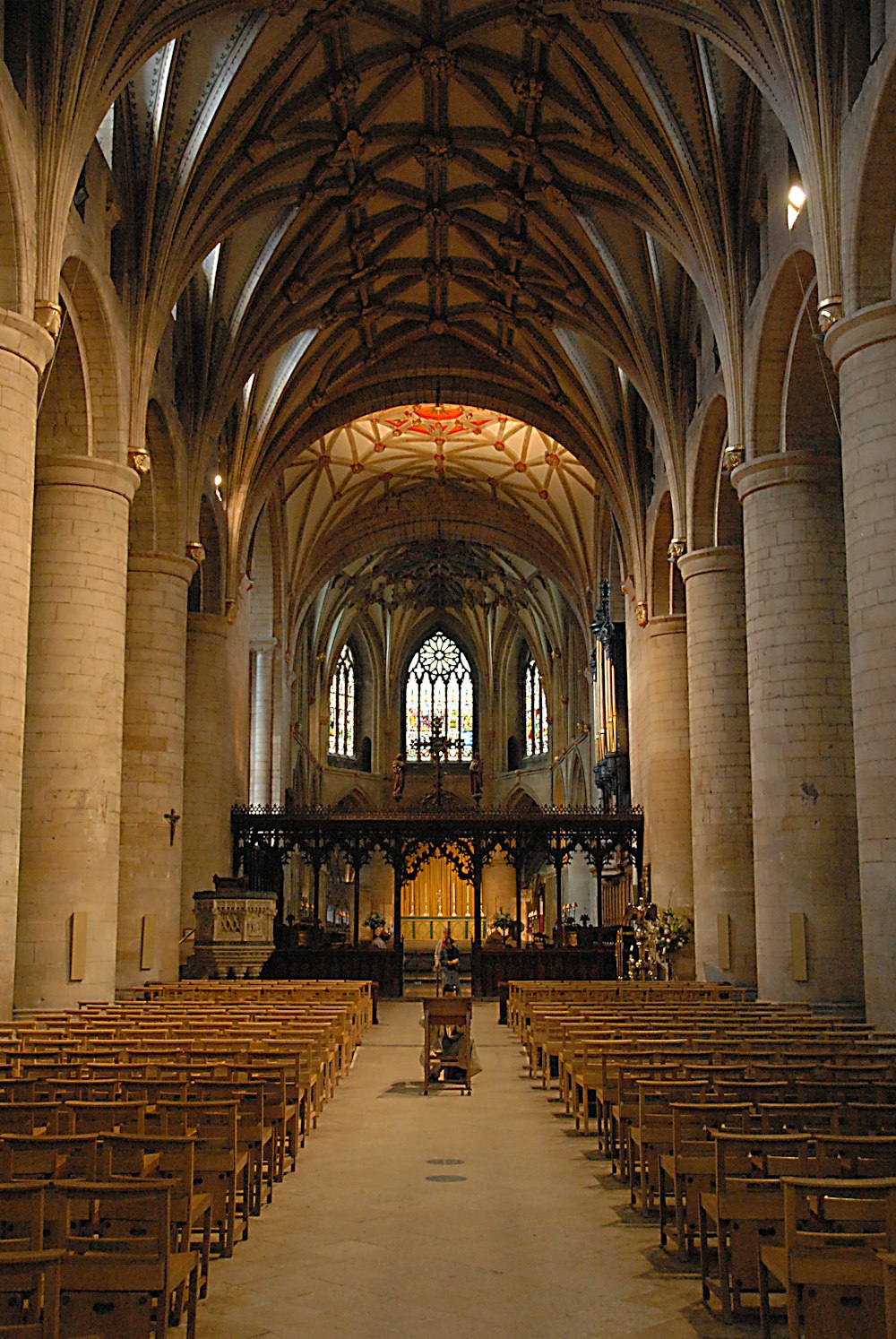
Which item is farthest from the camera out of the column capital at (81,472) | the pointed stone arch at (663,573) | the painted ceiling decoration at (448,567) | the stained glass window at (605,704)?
the painted ceiling decoration at (448,567)

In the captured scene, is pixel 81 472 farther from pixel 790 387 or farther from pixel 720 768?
pixel 720 768

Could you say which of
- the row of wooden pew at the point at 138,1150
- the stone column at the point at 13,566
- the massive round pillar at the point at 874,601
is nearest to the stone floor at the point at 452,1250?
the row of wooden pew at the point at 138,1150

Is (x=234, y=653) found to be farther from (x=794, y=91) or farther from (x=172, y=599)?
(x=794, y=91)

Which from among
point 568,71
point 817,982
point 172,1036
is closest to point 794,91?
point 568,71

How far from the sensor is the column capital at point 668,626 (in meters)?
28.2

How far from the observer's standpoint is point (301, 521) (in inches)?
1519

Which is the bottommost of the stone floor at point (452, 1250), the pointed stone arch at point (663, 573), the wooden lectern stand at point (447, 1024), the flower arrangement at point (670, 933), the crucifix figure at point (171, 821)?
the stone floor at point (452, 1250)

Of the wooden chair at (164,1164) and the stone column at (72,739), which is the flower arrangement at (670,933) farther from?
the wooden chair at (164,1164)

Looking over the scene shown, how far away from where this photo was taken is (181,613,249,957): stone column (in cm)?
2705

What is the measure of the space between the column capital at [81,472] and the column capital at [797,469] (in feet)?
29.8

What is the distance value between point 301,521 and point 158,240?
1875 centimetres

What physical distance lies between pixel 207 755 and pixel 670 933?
1010cm

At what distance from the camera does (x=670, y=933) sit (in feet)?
80.8

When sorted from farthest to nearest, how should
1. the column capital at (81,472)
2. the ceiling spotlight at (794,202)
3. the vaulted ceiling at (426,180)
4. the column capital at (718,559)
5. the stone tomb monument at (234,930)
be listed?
the column capital at (718,559), the stone tomb monument at (234,930), the column capital at (81,472), the vaulted ceiling at (426,180), the ceiling spotlight at (794,202)
